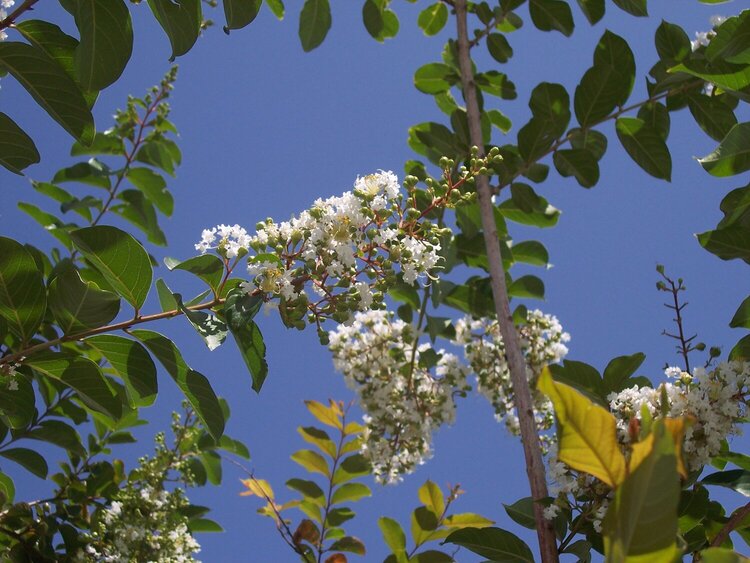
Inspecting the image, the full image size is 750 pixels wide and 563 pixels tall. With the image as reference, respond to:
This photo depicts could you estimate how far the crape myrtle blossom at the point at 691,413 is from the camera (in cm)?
127

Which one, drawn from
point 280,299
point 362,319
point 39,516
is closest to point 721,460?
point 280,299

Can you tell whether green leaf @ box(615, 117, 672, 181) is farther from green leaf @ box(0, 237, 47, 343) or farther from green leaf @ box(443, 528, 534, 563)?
green leaf @ box(0, 237, 47, 343)

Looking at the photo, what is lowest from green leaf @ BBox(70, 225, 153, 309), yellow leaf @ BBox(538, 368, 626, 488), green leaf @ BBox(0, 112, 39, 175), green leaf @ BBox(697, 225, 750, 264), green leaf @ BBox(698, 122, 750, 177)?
yellow leaf @ BBox(538, 368, 626, 488)

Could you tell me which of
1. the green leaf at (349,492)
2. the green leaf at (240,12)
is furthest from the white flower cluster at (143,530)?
the green leaf at (240,12)

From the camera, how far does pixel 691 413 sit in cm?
134

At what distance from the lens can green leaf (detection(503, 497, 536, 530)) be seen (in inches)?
55.7

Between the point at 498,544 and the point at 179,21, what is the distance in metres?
1.32

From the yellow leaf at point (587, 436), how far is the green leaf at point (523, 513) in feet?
2.51

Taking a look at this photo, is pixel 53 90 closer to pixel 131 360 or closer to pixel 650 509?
pixel 131 360

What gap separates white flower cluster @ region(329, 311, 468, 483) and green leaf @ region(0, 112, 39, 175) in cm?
137

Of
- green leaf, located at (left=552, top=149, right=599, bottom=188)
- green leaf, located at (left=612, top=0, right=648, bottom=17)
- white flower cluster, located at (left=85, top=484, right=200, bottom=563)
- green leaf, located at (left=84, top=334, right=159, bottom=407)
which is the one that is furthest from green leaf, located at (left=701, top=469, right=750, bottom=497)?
white flower cluster, located at (left=85, top=484, right=200, bottom=563)

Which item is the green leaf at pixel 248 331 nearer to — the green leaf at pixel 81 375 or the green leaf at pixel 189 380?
the green leaf at pixel 189 380

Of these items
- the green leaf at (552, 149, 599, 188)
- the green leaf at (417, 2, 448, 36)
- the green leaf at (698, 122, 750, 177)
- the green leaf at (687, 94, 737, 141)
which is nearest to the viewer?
the green leaf at (698, 122, 750, 177)

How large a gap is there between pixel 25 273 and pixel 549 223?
1.90m
